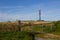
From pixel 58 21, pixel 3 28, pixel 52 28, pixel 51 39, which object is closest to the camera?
pixel 51 39

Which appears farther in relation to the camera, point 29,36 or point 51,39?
point 51,39

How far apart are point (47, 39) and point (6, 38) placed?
655 cm

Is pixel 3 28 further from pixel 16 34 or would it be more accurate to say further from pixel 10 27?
pixel 16 34

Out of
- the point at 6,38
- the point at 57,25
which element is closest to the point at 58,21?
the point at 57,25

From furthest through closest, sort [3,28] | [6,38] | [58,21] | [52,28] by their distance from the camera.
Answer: [58,21]
[52,28]
[3,28]
[6,38]

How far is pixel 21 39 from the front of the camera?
77.6 feet

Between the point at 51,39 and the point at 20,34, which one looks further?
the point at 51,39

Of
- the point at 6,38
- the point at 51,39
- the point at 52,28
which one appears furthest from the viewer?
the point at 52,28

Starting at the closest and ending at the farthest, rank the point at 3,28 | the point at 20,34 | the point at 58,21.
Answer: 1. the point at 20,34
2. the point at 3,28
3. the point at 58,21

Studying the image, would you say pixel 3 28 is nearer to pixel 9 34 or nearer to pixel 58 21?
pixel 9 34

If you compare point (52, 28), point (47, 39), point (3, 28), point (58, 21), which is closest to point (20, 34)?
point (47, 39)

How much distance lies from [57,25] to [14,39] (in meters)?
15.4

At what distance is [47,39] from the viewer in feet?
88.9

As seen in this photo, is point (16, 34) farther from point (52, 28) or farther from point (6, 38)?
point (52, 28)
